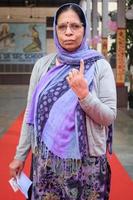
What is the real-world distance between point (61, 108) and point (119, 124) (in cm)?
797

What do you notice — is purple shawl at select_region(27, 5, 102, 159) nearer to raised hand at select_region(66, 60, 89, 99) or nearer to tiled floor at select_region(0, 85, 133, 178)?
raised hand at select_region(66, 60, 89, 99)

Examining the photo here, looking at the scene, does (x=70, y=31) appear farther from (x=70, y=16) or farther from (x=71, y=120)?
(x=71, y=120)

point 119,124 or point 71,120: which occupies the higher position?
point 71,120

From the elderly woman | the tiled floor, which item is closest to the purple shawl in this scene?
the elderly woman

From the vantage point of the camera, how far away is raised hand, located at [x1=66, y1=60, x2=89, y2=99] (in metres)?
2.08

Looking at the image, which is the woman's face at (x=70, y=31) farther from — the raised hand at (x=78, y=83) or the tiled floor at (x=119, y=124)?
the tiled floor at (x=119, y=124)

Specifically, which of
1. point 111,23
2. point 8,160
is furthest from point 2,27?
point 8,160

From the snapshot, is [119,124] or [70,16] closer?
[70,16]

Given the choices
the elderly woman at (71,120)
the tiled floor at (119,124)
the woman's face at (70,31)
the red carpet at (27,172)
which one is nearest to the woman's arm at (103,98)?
the elderly woman at (71,120)

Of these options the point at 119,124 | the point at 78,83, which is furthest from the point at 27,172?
the point at 119,124

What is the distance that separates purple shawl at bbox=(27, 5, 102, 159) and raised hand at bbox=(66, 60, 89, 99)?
8cm

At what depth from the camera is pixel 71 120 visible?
2.17m

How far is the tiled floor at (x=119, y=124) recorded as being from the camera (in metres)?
6.90

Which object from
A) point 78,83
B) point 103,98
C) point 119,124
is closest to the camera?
point 78,83
